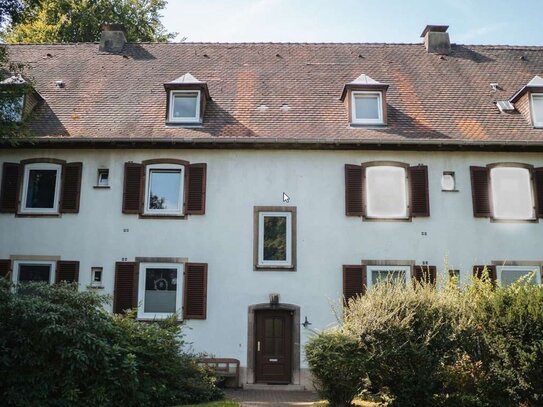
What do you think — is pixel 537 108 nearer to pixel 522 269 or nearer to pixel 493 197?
pixel 493 197

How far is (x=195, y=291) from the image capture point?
52.6ft

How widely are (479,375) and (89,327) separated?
8.32m

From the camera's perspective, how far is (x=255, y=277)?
16172 millimetres

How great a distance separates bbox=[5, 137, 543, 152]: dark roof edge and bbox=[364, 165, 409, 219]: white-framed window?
2.34ft

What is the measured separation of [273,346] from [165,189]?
18.8 ft

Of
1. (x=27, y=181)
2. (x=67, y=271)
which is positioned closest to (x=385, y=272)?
(x=67, y=271)

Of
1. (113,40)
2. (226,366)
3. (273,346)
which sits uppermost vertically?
(113,40)

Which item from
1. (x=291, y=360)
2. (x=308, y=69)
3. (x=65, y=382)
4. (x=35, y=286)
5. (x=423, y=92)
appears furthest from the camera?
(x=308, y=69)

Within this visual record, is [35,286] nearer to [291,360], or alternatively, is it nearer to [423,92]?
[291,360]

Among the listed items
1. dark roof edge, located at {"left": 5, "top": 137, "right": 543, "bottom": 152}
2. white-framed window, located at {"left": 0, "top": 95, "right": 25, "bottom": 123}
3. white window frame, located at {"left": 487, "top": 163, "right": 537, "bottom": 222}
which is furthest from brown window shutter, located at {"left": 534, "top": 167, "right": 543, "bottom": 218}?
white-framed window, located at {"left": 0, "top": 95, "right": 25, "bottom": 123}

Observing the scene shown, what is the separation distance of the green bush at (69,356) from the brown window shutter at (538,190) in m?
11.8

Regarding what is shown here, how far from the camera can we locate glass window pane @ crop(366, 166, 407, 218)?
16.6 metres

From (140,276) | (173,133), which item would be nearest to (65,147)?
(173,133)

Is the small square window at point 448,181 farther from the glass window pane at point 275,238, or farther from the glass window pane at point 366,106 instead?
the glass window pane at point 275,238
